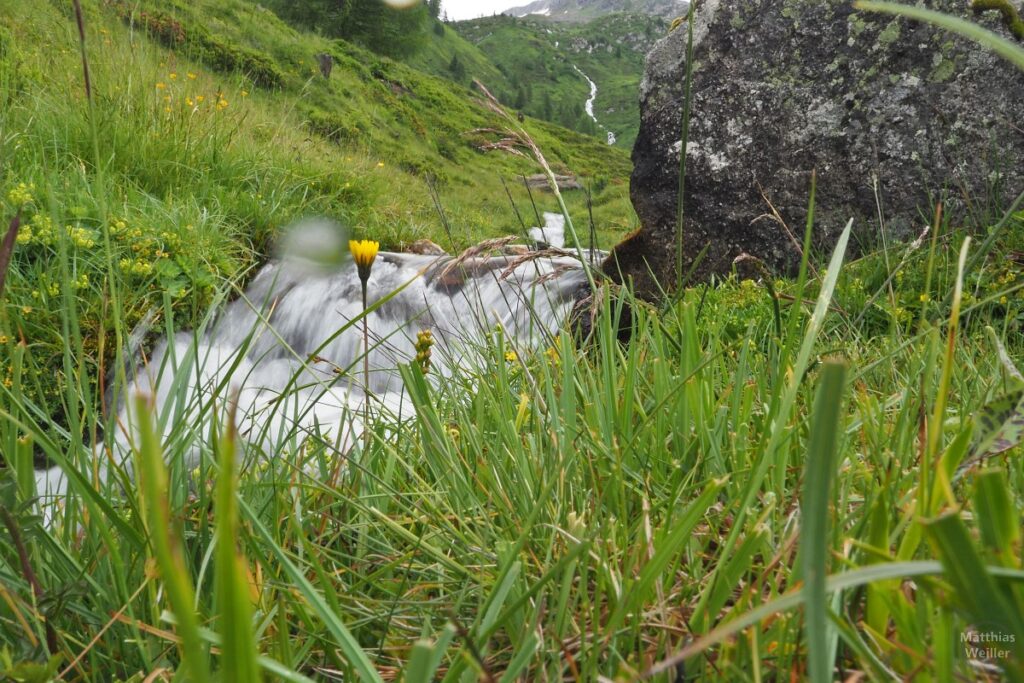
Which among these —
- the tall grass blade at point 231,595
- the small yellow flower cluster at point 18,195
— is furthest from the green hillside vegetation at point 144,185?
the tall grass blade at point 231,595

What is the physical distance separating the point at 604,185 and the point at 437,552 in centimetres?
2894

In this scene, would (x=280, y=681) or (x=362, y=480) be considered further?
(x=362, y=480)

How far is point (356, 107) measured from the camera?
1894 centimetres

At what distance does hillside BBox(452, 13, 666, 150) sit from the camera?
405 feet

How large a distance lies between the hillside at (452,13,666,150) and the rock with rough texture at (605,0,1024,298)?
102m

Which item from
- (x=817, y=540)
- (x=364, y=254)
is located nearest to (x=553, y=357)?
(x=364, y=254)

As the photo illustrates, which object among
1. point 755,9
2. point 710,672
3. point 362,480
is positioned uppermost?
point 755,9

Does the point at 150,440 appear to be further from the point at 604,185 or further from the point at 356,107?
the point at 604,185

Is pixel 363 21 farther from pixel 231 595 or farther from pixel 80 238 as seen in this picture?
pixel 231 595

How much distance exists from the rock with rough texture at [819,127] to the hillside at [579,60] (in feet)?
335

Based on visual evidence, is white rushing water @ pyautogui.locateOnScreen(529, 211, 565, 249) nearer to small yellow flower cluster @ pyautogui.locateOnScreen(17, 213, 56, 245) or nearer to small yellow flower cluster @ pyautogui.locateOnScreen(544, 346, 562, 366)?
small yellow flower cluster @ pyautogui.locateOnScreen(17, 213, 56, 245)

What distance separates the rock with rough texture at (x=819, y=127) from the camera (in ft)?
13.1

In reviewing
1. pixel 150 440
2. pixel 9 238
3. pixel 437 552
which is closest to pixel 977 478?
pixel 150 440

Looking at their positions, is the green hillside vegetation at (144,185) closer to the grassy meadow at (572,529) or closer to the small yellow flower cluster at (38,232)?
the small yellow flower cluster at (38,232)
